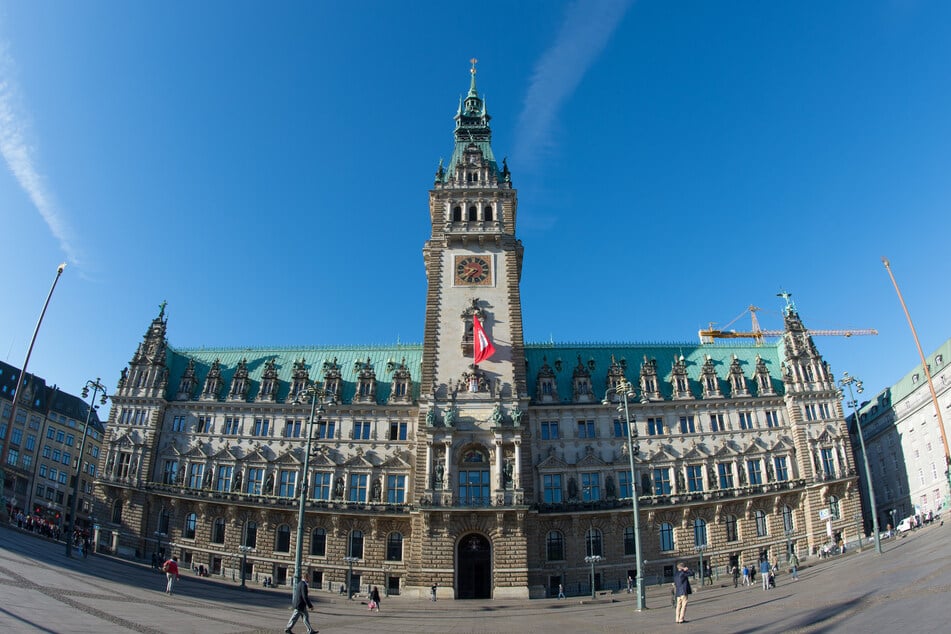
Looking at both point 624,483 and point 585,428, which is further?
point 585,428

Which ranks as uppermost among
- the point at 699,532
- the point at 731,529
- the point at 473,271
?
the point at 473,271

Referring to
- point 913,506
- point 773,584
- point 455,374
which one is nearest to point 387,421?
point 455,374

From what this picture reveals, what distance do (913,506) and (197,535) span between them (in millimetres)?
80293

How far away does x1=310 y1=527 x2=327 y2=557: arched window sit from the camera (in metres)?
63.0

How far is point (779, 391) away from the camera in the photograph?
233 ft

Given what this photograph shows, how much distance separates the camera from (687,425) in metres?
68.3

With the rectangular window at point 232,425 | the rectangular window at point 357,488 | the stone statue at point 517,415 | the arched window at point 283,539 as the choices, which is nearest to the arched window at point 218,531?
the arched window at point 283,539

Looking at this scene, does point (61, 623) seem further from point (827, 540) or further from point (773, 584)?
point (827, 540)

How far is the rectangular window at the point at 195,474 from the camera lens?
67812 mm

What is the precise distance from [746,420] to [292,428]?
49.9m

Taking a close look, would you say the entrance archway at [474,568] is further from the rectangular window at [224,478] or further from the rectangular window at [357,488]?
the rectangular window at [224,478]

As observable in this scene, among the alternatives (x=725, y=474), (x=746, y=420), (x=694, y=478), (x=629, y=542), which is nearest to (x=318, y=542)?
(x=629, y=542)

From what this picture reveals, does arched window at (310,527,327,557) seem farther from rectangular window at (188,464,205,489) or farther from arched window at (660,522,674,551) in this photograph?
arched window at (660,522,674,551)

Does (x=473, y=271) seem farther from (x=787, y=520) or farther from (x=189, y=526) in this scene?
(x=787, y=520)
